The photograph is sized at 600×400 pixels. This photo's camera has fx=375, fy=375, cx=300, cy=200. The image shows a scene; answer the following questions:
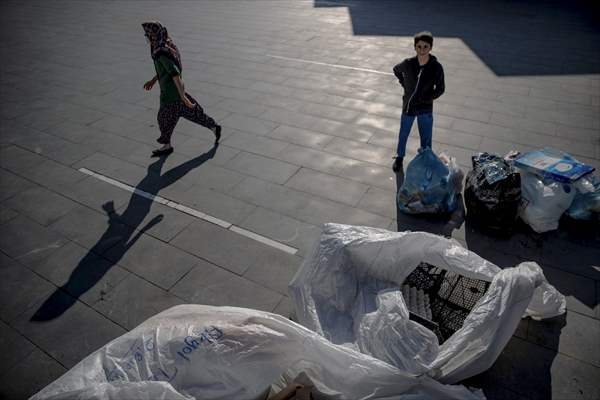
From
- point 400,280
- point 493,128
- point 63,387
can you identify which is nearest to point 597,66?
point 493,128

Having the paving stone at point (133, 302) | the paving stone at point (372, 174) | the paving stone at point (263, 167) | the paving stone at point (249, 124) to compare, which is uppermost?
the paving stone at point (249, 124)

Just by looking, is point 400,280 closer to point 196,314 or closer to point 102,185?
point 196,314

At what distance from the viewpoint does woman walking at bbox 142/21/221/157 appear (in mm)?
5176

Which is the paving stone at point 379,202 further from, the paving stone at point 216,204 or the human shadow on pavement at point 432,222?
the paving stone at point 216,204

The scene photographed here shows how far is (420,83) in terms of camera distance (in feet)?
15.5

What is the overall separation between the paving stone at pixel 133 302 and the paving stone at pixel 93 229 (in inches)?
29.8

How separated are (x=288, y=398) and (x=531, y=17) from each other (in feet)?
51.3

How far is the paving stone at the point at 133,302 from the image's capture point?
3605mm

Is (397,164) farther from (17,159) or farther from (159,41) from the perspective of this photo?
(17,159)

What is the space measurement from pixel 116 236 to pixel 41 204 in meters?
1.49

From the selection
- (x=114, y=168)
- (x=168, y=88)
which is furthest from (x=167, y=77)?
(x=114, y=168)

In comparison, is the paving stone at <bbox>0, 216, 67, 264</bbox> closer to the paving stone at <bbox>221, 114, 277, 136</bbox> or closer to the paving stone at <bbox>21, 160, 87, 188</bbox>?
the paving stone at <bbox>21, 160, 87, 188</bbox>

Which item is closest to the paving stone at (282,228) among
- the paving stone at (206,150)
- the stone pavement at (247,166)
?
the stone pavement at (247,166)

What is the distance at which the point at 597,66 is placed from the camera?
29.2ft
